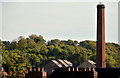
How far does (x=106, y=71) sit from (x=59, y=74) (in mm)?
6093

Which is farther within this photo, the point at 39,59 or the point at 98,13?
the point at 39,59

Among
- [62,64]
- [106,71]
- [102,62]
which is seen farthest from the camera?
[62,64]

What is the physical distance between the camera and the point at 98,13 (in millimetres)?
96188

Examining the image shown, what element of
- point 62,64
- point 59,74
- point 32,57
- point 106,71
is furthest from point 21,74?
point 32,57

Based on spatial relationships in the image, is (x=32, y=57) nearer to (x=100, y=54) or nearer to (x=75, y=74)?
(x=100, y=54)

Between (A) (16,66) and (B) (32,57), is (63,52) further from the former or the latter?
Result: (A) (16,66)

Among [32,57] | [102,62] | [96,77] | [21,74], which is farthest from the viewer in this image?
Result: [32,57]

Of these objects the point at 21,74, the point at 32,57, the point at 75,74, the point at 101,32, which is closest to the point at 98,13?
the point at 101,32

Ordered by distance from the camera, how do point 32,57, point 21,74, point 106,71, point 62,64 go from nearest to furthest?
point 106,71 → point 21,74 → point 62,64 → point 32,57

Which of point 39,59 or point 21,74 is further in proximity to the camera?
point 39,59

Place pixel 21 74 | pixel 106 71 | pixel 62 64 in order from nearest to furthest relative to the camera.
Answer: pixel 106 71
pixel 21 74
pixel 62 64

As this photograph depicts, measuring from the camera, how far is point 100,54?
95000mm

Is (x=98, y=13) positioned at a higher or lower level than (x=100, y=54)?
higher

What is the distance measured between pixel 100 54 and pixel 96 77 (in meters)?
41.8
